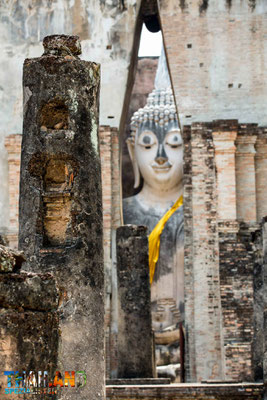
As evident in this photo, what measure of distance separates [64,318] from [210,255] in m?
10.9

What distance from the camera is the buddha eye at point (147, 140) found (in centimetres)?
2562

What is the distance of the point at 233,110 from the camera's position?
910 inches

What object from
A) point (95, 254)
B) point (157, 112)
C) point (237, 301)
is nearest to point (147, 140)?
point (157, 112)

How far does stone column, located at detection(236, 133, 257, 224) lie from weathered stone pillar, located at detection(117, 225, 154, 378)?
4.73 meters

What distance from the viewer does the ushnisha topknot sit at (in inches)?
1017

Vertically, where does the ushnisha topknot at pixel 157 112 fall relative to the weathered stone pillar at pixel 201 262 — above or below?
above

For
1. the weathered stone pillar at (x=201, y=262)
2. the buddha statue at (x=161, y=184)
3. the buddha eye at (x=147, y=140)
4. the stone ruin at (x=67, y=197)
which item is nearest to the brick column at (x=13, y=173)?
the weathered stone pillar at (x=201, y=262)

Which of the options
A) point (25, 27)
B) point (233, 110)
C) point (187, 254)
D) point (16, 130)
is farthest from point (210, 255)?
point (25, 27)

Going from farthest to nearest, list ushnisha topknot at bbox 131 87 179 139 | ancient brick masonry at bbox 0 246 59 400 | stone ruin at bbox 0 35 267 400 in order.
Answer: ushnisha topknot at bbox 131 87 179 139
stone ruin at bbox 0 35 267 400
ancient brick masonry at bbox 0 246 59 400

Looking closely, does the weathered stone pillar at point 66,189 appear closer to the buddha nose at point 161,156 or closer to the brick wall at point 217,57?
the brick wall at point 217,57

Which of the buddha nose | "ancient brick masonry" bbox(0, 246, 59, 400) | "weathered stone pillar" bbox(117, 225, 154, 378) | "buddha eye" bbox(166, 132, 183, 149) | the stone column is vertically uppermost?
"buddha eye" bbox(166, 132, 183, 149)

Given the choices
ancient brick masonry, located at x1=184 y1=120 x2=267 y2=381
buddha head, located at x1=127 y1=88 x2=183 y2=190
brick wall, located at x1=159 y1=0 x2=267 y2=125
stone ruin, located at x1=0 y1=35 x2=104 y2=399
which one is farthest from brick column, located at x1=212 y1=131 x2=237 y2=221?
stone ruin, located at x1=0 y1=35 x2=104 y2=399

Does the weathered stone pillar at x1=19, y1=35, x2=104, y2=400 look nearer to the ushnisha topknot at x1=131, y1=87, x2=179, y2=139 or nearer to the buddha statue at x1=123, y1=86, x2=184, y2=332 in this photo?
the buddha statue at x1=123, y1=86, x2=184, y2=332

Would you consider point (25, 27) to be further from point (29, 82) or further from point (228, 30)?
A: point (29, 82)
